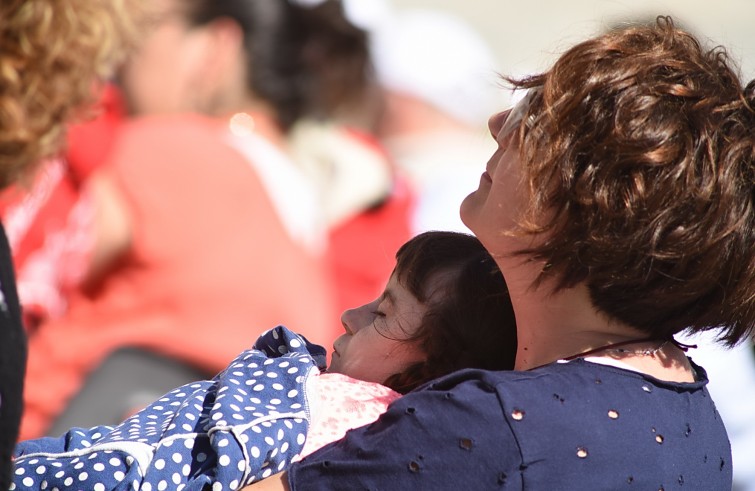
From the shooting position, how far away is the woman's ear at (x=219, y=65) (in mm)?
4012

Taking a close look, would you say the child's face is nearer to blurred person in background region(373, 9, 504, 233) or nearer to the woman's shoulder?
the woman's shoulder

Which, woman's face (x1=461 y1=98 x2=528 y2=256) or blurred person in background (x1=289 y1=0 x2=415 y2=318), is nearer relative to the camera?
woman's face (x1=461 y1=98 x2=528 y2=256)

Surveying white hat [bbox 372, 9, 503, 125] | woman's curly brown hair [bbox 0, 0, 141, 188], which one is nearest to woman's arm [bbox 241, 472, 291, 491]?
woman's curly brown hair [bbox 0, 0, 141, 188]

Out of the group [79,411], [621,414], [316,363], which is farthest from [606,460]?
[79,411]

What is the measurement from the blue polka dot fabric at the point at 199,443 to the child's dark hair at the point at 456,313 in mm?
184

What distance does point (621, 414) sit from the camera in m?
1.51

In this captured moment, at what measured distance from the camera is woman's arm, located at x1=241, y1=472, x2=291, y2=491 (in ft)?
4.95

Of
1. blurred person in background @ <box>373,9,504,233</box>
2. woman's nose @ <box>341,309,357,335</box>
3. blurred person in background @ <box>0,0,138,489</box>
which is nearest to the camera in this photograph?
blurred person in background @ <box>0,0,138,489</box>

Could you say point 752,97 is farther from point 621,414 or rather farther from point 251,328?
point 251,328

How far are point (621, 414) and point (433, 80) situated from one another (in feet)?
13.2

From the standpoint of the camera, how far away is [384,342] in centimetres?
179

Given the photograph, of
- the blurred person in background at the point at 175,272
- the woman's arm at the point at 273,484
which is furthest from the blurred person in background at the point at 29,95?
the blurred person in background at the point at 175,272

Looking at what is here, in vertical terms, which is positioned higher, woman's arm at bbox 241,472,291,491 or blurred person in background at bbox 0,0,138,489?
blurred person in background at bbox 0,0,138,489

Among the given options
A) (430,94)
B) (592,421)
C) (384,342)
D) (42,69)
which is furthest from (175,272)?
(430,94)
